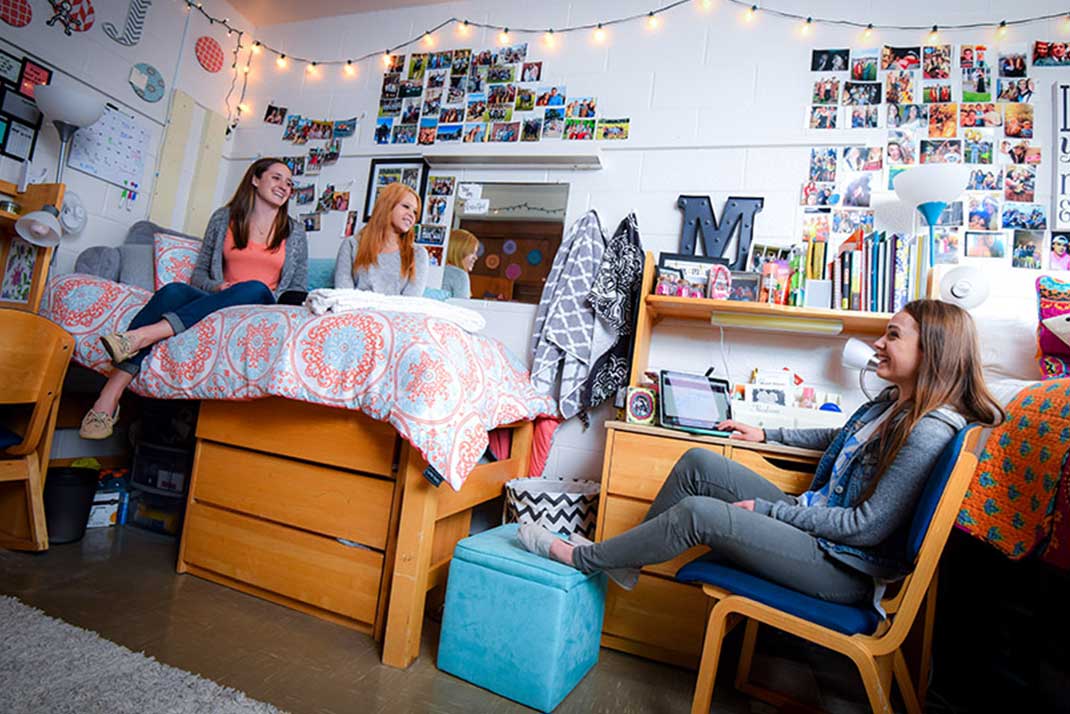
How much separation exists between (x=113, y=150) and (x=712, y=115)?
115 inches

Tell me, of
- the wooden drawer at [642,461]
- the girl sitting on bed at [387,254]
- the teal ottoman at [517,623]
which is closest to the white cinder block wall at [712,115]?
the girl sitting on bed at [387,254]

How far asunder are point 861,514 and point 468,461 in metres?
0.92

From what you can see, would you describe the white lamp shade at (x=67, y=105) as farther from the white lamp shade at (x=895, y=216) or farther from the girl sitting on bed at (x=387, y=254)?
the white lamp shade at (x=895, y=216)

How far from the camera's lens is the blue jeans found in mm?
1920

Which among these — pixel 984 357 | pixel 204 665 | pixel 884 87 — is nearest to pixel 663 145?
pixel 884 87

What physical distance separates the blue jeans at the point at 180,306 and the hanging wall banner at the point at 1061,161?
3008 mm

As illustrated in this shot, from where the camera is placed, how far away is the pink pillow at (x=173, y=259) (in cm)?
250

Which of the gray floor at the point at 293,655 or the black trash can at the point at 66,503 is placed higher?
the black trash can at the point at 66,503

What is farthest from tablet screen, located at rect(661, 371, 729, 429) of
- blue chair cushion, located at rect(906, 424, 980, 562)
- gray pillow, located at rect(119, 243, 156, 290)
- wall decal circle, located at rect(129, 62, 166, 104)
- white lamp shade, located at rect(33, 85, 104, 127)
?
wall decal circle, located at rect(129, 62, 166, 104)

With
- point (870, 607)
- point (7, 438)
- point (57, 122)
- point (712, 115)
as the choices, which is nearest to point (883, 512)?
point (870, 607)

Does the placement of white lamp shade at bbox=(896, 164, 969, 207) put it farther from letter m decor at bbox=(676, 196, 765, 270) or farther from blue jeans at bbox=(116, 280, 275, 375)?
blue jeans at bbox=(116, 280, 275, 375)

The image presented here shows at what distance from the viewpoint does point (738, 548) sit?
1268 mm

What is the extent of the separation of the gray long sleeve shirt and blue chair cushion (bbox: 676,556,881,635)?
1617mm

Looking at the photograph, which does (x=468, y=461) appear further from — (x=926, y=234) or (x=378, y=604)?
(x=926, y=234)
